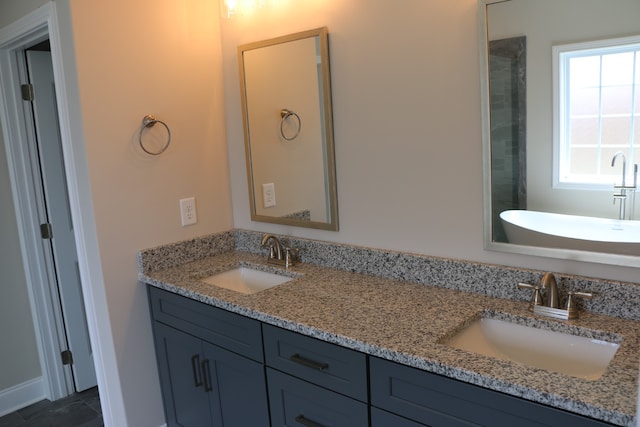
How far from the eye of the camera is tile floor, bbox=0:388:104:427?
2719 mm

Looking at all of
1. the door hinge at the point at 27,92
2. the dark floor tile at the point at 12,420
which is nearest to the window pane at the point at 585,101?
the door hinge at the point at 27,92

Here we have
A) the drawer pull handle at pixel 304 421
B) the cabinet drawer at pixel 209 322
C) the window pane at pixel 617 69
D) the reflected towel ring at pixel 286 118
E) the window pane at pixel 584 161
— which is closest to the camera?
the window pane at pixel 617 69

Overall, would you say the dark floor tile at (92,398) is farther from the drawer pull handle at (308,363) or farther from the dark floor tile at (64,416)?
the drawer pull handle at (308,363)

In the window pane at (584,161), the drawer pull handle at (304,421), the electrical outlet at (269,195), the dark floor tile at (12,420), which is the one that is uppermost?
the window pane at (584,161)

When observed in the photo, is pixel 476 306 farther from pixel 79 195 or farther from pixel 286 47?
pixel 79 195

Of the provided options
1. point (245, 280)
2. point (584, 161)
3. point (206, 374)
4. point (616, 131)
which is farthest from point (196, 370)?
point (616, 131)

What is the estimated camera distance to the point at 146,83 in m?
2.23

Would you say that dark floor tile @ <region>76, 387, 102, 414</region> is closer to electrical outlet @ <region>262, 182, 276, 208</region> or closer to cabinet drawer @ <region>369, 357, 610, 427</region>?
electrical outlet @ <region>262, 182, 276, 208</region>

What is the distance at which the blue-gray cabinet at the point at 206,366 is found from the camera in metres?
1.86

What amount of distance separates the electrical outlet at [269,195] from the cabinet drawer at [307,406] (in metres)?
0.88

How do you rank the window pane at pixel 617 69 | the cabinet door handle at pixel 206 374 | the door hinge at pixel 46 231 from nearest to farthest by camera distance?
the window pane at pixel 617 69, the cabinet door handle at pixel 206 374, the door hinge at pixel 46 231

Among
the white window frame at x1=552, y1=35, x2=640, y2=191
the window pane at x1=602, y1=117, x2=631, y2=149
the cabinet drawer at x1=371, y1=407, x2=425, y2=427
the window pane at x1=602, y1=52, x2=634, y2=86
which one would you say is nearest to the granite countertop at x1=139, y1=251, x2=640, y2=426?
the cabinet drawer at x1=371, y1=407, x2=425, y2=427

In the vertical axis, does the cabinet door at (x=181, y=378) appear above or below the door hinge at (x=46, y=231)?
below

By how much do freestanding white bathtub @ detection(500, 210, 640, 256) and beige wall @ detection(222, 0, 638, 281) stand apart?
0.06 metres
